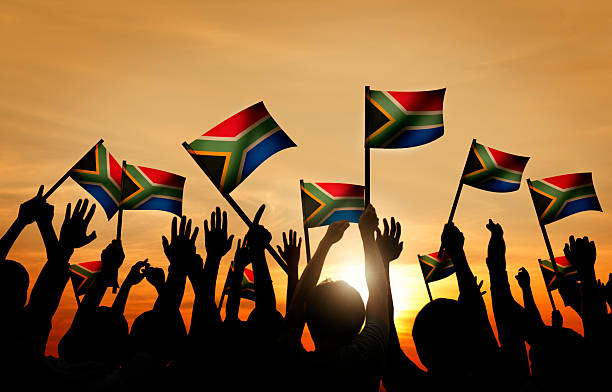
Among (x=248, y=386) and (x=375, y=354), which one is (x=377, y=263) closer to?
(x=375, y=354)

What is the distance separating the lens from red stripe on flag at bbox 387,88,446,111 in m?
10.2

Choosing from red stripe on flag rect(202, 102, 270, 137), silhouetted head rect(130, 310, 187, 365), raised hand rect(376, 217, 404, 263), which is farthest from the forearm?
red stripe on flag rect(202, 102, 270, 137)

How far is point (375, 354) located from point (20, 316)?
208cm

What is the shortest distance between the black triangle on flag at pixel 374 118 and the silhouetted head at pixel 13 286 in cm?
722

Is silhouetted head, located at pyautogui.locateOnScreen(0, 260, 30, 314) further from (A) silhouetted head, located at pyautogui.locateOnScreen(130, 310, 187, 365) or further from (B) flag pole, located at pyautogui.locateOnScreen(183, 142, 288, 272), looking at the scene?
(B) flag pole, located at pyautogui.locateOnScreen(183, 142, 288, 272)

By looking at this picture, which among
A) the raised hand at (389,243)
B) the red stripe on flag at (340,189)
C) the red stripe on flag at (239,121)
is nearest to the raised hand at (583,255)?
the raised hand at (389,243)

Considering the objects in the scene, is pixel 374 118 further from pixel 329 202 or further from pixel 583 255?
pixel 583 255

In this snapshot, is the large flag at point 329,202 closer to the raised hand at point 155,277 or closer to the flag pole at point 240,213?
the flag pole at point 240,213

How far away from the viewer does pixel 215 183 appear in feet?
29.1

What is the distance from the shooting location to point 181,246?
424cm

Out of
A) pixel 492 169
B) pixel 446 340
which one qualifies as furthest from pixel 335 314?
pixel 492 169

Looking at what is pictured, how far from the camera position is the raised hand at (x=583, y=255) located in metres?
4.84

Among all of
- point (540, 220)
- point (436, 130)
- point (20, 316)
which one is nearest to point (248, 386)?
point (20, 316)

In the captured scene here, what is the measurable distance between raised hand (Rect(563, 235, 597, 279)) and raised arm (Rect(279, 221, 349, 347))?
2.34m
